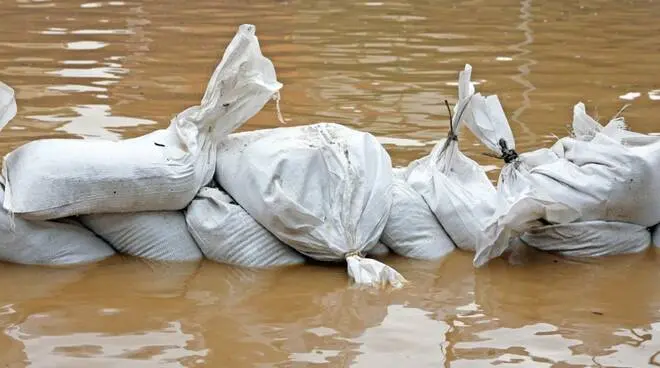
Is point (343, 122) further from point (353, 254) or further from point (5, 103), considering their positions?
point (5, 103)

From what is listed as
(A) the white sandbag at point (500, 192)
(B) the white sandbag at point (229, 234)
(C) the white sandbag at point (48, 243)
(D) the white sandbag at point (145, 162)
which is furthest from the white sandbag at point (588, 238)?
(C) the white sandbag at point (48, 243)

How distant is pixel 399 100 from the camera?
6648 mm

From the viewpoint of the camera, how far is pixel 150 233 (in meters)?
3.78

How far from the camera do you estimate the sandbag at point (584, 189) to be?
146 inches

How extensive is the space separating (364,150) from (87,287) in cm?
106

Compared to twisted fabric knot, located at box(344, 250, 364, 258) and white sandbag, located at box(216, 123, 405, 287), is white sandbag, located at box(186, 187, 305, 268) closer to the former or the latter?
white sandbag, located at box(216, 123, 405, 287)

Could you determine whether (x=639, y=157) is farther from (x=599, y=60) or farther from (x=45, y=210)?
(x=599, y=60)

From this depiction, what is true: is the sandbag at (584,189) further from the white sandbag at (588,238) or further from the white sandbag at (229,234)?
the white sandbag at (229,234)

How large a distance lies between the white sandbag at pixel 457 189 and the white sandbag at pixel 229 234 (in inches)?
22.5

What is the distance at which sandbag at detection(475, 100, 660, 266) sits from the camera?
372cm

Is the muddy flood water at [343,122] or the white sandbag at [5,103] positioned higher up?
the white sandbag at [5,103]

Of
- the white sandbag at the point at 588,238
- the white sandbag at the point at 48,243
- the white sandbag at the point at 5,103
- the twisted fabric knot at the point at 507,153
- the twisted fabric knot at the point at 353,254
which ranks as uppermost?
the white sandbag at the point at 5,103

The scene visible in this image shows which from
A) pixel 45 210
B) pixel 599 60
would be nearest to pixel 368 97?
pixel 599 60

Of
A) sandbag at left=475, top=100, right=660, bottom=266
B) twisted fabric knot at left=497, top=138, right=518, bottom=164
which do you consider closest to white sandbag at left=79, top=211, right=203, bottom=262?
sandbag at left=475, top=100, right=660, bottom=266
